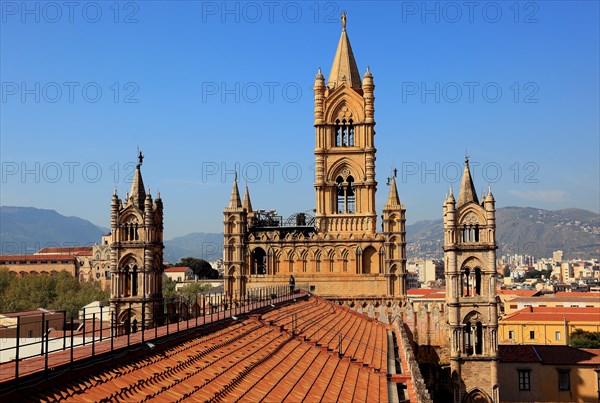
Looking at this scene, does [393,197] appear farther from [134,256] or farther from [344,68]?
[134,256]

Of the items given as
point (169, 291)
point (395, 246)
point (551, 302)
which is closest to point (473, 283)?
point (395, 246)

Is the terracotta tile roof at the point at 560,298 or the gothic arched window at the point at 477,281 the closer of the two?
the gothic arched window at the point at 477,281

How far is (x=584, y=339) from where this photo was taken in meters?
78.1

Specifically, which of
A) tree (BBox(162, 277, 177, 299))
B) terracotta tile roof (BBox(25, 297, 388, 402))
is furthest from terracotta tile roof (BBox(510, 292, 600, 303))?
terracotta tile roof (BBox(25, 297, 388, 402))

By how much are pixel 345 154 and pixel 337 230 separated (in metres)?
5.82

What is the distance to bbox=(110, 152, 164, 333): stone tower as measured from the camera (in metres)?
38.3

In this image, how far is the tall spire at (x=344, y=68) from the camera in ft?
203

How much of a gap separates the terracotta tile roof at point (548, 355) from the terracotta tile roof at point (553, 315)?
2910cm

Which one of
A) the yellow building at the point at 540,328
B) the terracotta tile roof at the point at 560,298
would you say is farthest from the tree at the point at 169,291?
the terracotta tile roof at the point at 560,298

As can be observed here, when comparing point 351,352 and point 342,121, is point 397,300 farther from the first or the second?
point 351,352

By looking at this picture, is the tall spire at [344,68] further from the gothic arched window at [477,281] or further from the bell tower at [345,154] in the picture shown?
the gothic arched window at [477,281]

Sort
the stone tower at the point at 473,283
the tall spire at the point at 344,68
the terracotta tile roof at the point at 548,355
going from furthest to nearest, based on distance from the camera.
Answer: the tall spire at the point at 344,68
the terracotta tile roof at the point at 548,355
the stone tower at the point at 473,283

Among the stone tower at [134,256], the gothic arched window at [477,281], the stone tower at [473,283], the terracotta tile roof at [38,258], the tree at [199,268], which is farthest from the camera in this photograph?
the tree at [199,268]

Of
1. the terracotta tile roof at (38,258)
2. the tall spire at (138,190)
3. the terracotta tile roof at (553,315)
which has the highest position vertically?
the tall spire at (138,190)
